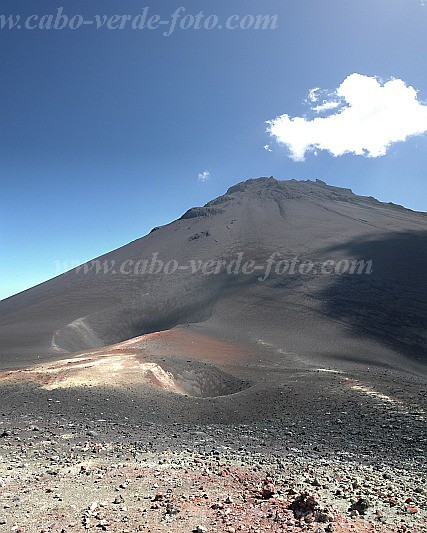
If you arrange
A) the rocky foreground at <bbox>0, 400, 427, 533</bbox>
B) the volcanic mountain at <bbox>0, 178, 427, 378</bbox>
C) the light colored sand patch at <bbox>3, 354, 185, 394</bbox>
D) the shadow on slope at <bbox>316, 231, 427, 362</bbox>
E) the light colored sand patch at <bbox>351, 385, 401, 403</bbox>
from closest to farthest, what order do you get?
the rocky foreground at <bbox>0, 400, 427, 533</bbox>, the light colored sand patch at <bbox>351, 385, 401, 403</bbox>, the light colored sand patch at <bbox>3, 354, 185, 394</bbox>, the volcanic mountain at <bbox>0, 178, 427, 378</bbox>, the shadow on slope at <bbox>316, 231, 427, 362</bbox>

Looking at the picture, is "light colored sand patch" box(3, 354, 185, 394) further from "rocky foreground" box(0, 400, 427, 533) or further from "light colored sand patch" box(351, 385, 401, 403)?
"light colored sand patch" box(351, 385, 401, 403)

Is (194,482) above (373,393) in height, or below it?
above

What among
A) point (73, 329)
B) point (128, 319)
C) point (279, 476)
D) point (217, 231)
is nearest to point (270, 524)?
point (279, 476)

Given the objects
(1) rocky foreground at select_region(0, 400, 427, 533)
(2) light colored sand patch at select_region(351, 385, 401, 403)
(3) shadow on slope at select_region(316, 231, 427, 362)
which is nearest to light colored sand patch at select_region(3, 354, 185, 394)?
(1) rocky foreground at select_region(0, 400, 427, 533)

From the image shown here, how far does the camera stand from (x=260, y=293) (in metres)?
35.6

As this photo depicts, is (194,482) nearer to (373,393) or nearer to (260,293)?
(373,393)

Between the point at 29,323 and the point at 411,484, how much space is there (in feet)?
118

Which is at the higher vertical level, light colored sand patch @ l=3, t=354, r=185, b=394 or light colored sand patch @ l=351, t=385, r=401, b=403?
light colored sand patch @ l=3, t=354, r=185, b=394

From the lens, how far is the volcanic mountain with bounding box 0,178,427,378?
24.0m

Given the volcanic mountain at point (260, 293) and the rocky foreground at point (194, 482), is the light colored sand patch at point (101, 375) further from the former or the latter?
the volcanic mountain at point (260, 293)

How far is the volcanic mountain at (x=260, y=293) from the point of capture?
24.0m

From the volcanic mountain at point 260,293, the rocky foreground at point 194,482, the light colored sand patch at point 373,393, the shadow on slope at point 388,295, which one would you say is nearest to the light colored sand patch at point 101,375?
the rocky foreground at point 194,482

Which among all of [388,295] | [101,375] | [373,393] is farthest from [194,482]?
[388,295]

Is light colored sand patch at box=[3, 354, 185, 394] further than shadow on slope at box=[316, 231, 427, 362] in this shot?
No
